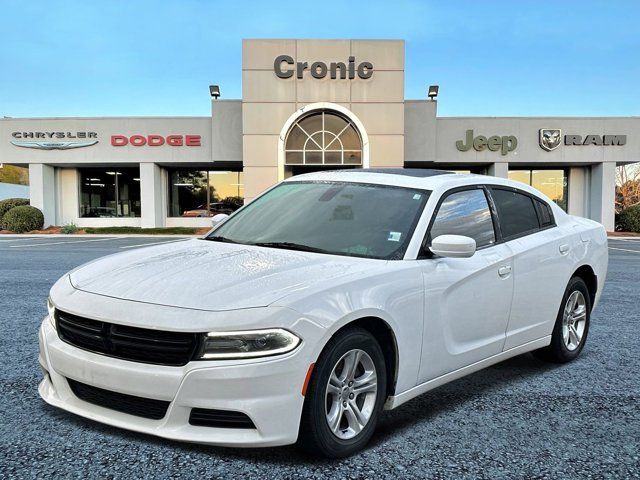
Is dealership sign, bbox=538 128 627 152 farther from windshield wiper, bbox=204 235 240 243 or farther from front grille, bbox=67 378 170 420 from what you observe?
front grille, bbox=67 378 170 420

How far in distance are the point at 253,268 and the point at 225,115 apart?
26.7 metres

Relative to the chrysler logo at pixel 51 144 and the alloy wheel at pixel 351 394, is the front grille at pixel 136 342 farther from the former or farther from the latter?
the chrysler logo at pixel 51 144

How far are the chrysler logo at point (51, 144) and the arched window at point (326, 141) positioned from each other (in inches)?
429

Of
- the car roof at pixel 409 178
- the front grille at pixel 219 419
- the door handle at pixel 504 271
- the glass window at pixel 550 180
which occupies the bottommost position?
the front grille at pixel 219 419

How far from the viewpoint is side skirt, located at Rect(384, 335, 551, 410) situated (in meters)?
3.36

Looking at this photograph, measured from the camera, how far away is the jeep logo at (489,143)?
28938 mm

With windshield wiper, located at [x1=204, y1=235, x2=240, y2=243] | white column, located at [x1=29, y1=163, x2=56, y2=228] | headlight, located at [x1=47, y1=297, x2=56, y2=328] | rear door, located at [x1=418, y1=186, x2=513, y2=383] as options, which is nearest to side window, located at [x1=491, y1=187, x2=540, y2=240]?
rear door, located at [x1=418, y1=186, x2=513, y2=383]

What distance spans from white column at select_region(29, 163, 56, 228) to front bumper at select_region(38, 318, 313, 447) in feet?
101

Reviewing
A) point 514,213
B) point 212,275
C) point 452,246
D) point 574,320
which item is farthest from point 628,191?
point 212,275

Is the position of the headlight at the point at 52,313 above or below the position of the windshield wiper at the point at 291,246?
below

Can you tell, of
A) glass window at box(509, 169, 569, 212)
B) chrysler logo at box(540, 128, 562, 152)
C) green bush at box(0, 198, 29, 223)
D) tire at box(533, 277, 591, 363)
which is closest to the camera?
tire at box(533, 277, 591, 363)

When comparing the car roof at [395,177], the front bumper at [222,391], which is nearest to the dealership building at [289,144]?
the car roof at [395,177]

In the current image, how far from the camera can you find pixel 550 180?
3206 centimetres

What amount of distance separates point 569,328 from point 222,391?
3.57 m
